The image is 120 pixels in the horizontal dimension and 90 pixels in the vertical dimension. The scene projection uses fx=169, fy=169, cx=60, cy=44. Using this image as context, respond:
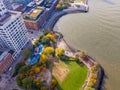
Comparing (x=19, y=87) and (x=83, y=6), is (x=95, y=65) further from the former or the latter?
(x=83, y=6)

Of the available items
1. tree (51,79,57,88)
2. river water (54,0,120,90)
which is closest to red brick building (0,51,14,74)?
tree (51,79,57,88)

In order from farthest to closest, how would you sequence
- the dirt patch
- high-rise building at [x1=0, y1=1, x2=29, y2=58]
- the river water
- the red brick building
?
the red brick building
high-rise building at [x1=0, y1=1, x2=29, y2=58]
the river water
the dirt patch

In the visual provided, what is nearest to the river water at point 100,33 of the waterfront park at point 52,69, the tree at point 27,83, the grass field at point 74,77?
the waterfront park at point 52,69

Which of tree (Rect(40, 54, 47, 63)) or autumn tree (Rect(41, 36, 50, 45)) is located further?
autumn tree (Rect(41, 36, 50, 45))

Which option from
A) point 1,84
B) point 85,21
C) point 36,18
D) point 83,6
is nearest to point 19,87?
point 1,84

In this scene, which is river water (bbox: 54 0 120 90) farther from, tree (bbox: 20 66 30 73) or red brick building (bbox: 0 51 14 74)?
red brick building (bbox: 0 51 14 74)

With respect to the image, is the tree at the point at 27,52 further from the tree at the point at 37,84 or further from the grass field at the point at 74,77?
the grass field at the point at 74,77

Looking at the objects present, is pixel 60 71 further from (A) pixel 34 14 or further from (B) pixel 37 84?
(A) pixel 34 14
